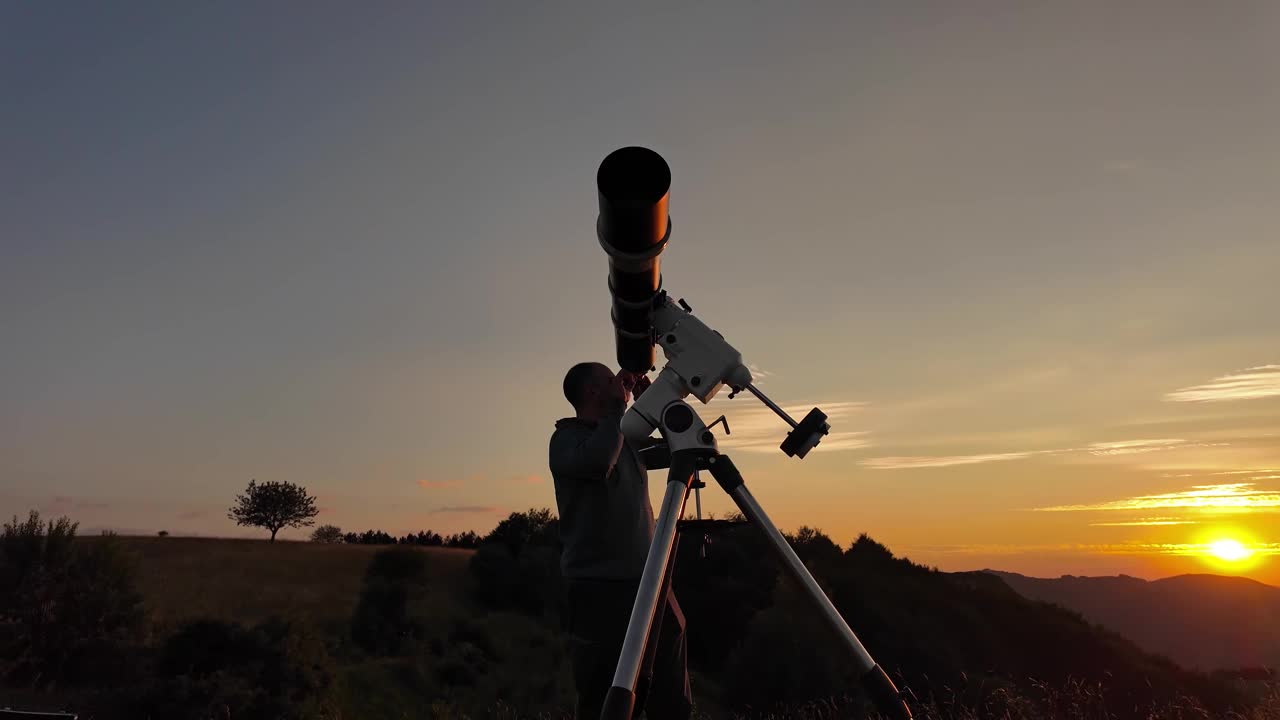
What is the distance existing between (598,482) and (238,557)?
36790 mm

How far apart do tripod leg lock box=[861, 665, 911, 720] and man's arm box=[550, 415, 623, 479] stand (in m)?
1.39

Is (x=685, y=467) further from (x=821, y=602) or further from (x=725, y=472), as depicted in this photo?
(x=821, y=602)

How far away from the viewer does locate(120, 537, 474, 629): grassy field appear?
25.2 meters

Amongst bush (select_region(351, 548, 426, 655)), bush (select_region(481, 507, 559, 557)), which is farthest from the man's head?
bush (select_region(481, 507, 559, 557))

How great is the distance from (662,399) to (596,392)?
548mm

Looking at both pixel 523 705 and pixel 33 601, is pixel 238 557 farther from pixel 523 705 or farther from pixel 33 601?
pixel 523 705

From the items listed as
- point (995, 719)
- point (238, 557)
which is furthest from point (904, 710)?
point (238, 557)

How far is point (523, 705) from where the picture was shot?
57.8 ft

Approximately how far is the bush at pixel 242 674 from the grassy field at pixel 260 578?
18.3ft

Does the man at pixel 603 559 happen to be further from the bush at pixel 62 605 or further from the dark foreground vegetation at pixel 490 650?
the bush at pixel 62 605

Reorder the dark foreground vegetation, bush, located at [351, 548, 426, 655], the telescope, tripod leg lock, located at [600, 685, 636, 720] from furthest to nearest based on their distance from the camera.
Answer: bush, located at [351, 548, 426, 655] → the dark foreground vegetation → the telescope → tripod leg lock, located at [600, 685, 636, 720]

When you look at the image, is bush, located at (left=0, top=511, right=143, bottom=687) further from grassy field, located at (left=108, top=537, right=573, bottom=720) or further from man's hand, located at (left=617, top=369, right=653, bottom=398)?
man's hand, located at (left=617, top=369, right=653, bottom=398)

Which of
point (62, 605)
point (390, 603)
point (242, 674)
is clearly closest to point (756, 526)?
point (242, 674)

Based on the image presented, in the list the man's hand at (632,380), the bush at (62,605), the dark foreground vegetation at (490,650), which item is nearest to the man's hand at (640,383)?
the man's hand at (632,380)
